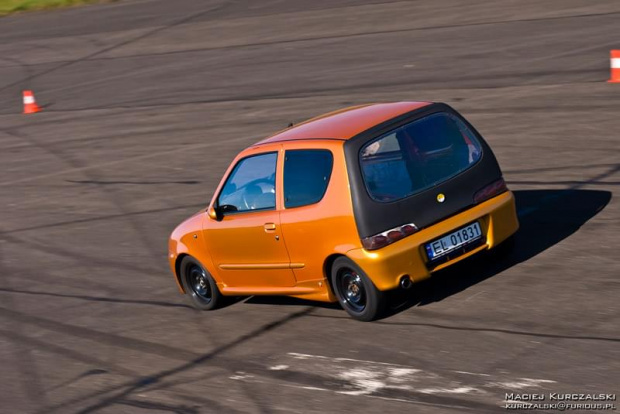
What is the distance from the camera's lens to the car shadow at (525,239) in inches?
348

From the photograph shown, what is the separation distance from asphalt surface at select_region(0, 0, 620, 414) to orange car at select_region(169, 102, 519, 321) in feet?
1.40

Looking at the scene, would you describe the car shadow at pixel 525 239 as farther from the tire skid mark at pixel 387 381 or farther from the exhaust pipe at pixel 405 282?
the tire skid mark at pixel 387 381

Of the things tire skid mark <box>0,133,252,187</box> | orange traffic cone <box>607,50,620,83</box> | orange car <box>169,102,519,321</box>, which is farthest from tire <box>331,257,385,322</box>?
orange traffic cone <box>607,50,620,83</box>

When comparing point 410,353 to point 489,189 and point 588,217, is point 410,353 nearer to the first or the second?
point 489,189

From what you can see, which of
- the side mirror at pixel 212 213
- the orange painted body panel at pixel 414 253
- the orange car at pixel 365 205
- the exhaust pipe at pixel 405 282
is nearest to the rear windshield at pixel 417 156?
the orange car at pixel 365 205

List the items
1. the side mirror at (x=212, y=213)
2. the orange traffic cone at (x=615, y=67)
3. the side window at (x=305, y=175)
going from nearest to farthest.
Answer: the side window at (x=305, y=175)
the side mirror at (x=212, y=213)
the orange traffic cone at (x=615, y=67)

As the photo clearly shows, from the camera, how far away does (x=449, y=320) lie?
8.13 m

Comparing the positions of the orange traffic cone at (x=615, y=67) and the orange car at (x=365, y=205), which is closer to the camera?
the orange car at (x=365, y=205)

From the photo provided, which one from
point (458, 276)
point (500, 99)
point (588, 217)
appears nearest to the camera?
point (458, 276)

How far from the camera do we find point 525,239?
9.84 m

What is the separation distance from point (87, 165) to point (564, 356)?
39.9ft

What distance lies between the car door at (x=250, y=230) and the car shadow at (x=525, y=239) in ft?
3.63

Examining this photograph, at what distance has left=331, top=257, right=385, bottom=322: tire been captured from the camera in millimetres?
8180

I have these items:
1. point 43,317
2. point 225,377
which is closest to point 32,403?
point 225,377
